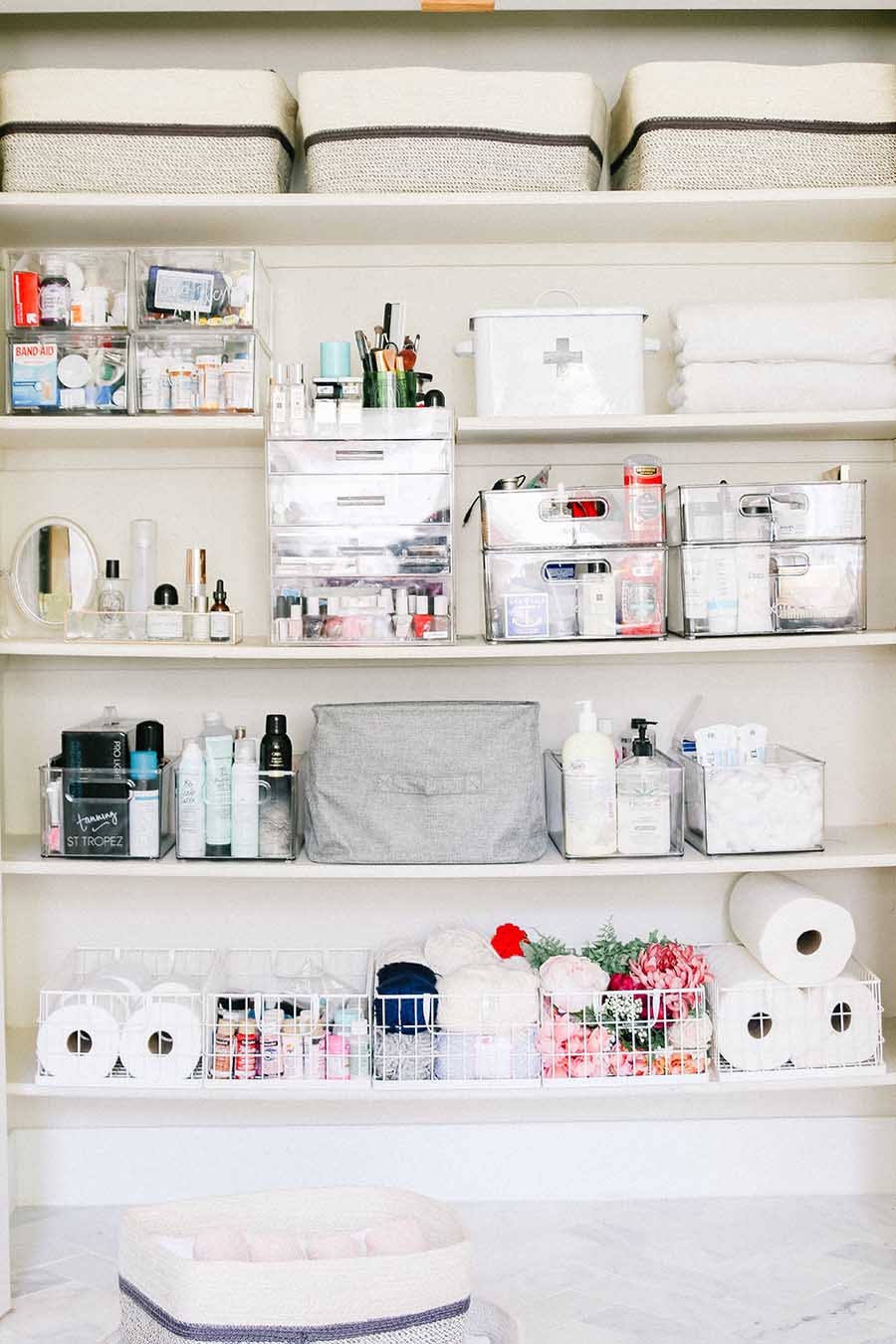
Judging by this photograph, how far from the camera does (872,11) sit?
2.71 m

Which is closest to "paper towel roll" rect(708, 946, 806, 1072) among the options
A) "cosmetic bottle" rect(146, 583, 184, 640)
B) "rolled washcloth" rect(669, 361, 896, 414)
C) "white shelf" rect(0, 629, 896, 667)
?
"white shelf" rect(0, 629, 896, 667)

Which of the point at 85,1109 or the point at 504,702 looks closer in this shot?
the point at 504,702

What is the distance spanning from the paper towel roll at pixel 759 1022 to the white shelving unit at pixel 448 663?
239 mm

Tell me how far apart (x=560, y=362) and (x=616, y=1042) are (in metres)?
1.33

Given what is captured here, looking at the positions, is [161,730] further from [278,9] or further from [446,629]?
[278,9]

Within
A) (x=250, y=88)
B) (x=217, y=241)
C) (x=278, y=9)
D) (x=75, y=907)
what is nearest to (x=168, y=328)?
(x=217, y=241)

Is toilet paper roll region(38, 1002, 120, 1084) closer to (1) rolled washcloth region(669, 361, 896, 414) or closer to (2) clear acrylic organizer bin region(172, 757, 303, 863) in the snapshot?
(2) clear acrylic organizer bin region(172, 757, 303, 863)

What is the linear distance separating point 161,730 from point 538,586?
0.80 meters

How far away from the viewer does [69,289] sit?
2471 millimetres

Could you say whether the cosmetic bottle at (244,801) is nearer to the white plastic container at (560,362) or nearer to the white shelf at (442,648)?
the white shelf at (442,648)

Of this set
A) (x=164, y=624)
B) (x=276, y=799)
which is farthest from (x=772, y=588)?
(x=164, y=624)

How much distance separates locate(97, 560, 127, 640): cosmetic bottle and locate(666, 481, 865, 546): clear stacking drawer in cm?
111

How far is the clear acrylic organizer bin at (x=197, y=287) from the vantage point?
2461 millimetres

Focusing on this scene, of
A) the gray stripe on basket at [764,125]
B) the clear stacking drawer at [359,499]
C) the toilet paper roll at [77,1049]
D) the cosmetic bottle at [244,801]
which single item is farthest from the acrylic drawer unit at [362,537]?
the toilet paper roll at [77,1049]
